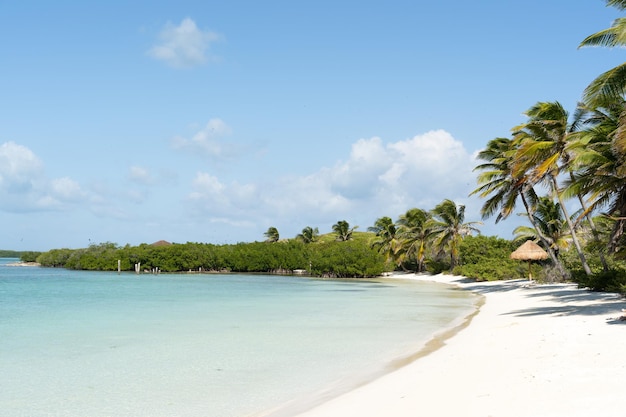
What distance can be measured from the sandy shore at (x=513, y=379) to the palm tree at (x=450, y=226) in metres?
37.1

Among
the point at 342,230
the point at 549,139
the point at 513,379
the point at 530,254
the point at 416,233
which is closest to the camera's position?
the point at 513,379

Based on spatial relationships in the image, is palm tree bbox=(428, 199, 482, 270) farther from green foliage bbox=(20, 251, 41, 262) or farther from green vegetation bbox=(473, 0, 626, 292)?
green foliage bbox=(20, 251, 41, 262)

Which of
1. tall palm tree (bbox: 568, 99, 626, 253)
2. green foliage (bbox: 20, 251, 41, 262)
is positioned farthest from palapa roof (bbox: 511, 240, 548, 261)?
green foliage (bbox: 20, 251, 41, 262)

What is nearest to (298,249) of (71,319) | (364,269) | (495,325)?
(364,269)

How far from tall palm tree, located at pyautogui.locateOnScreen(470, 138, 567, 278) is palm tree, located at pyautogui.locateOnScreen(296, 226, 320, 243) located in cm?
5979

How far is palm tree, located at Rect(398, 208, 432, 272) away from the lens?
177 feet

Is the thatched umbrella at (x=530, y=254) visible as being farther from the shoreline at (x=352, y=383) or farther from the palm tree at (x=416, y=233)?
the palm tree at (x=416, y=233)

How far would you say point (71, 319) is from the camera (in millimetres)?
19406

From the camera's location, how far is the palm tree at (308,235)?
291 ft

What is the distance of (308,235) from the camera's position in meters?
88.8

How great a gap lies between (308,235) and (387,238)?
27.3 metres

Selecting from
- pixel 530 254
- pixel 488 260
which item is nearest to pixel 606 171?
pixel 530 254

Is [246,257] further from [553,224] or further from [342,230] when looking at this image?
[553,224]

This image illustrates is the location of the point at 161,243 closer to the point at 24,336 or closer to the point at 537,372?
the point at 24,336
